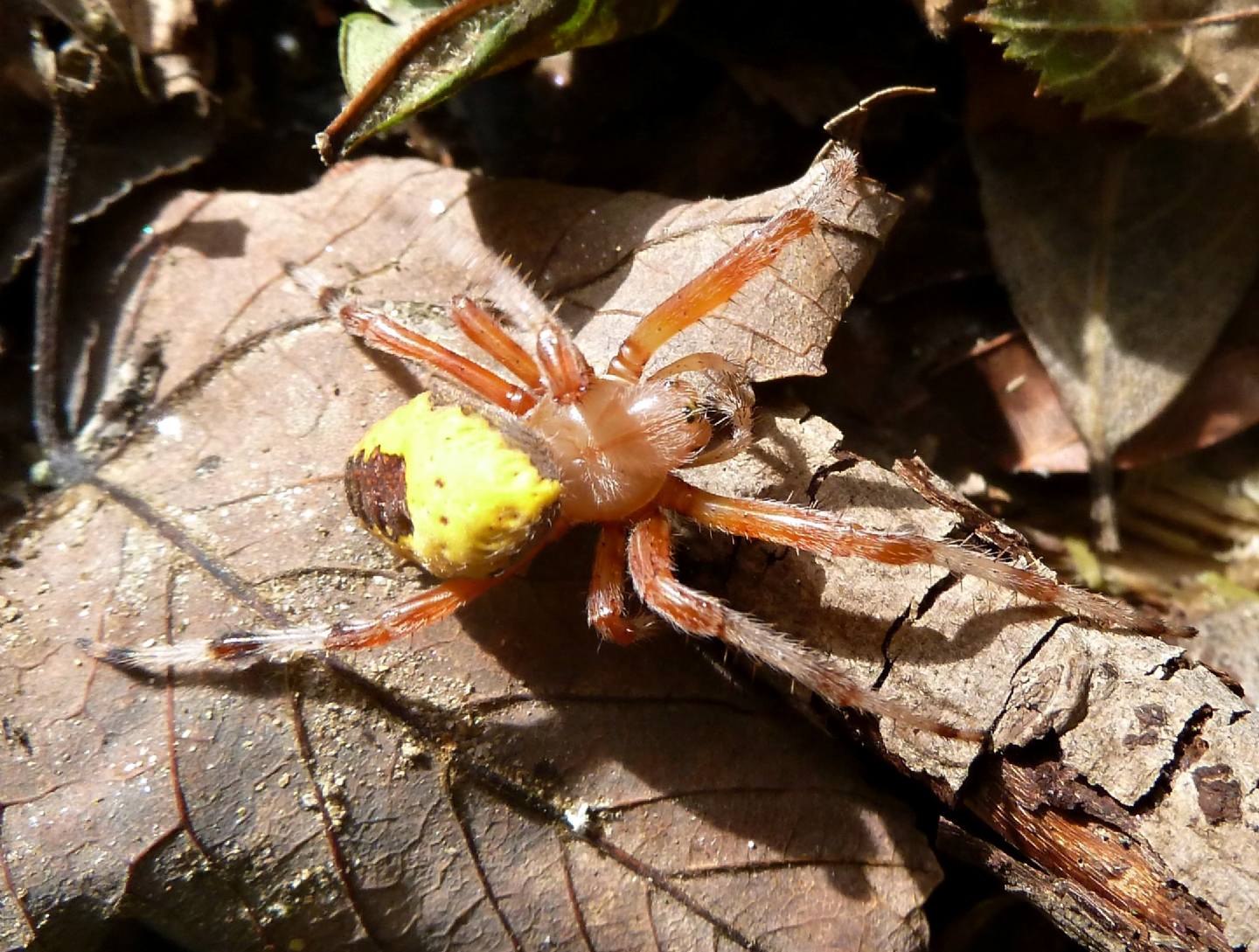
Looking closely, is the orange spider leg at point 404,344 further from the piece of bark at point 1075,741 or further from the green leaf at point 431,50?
the piece of bark at point 1075,741

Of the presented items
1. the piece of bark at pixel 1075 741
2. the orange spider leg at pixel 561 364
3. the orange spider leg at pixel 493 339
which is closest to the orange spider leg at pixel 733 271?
the orange spider leg at pixel 561 364

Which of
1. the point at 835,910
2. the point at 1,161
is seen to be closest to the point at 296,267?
the point at 1,161

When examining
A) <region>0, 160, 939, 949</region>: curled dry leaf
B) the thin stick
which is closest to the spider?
<region>0, 160, 939, 949</region>: curled dry leaf

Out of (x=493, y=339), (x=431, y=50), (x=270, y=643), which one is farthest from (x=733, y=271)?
(x=270, y=643)

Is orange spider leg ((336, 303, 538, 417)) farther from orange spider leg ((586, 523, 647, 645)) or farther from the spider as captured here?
orange spider leg ((586, 523, 647, 645))

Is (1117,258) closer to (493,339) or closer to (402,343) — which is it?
(493,339)

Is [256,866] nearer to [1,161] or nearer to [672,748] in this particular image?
[672,748]
